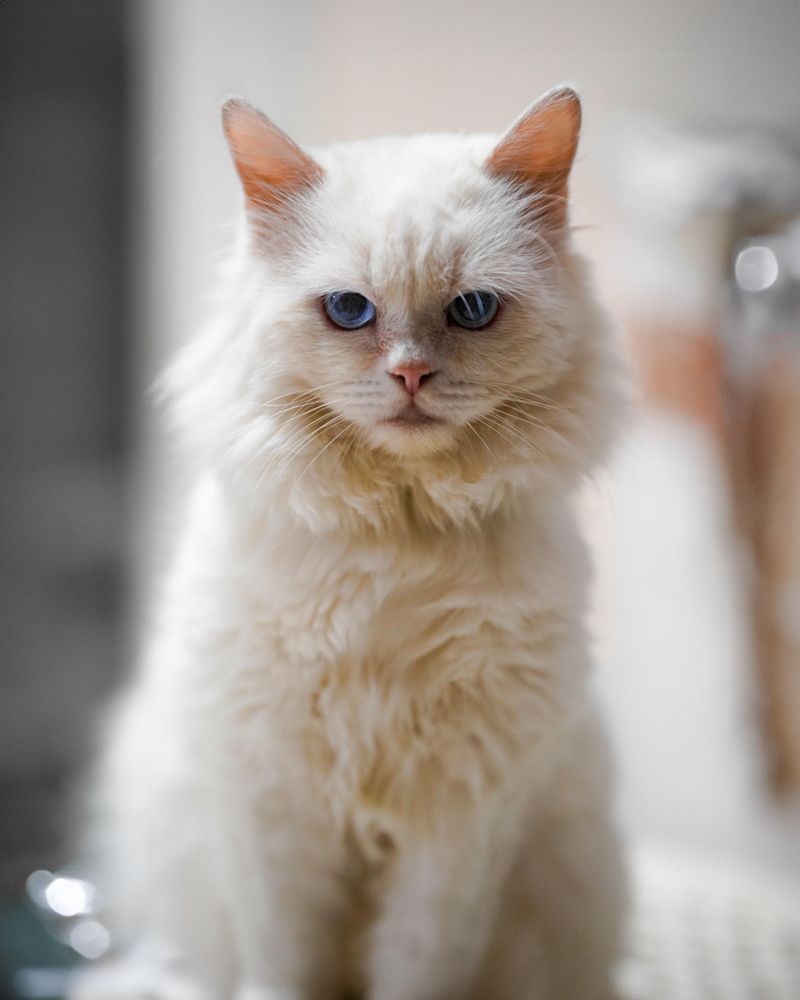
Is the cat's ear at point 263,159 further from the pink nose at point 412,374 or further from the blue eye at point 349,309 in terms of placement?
the pink nose at point 412,374

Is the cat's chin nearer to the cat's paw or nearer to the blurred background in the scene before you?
the blurred background

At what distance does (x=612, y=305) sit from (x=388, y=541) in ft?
1.87

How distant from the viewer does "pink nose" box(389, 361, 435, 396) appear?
867mm

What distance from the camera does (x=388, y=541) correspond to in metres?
0.99

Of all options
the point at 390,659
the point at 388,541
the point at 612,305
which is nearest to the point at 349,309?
the point at 388,541

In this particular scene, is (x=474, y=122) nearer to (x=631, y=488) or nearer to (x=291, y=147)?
(x=291, y=147)

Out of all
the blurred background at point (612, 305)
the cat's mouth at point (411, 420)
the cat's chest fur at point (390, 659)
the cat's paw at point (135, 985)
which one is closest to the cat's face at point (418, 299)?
the cat's mouth at point (411, 420)

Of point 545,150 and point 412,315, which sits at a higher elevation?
point 545,150

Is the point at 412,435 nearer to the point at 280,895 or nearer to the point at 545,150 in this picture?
the point at 545,150

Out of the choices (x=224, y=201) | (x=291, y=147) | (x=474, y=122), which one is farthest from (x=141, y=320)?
(x=291, y=147)

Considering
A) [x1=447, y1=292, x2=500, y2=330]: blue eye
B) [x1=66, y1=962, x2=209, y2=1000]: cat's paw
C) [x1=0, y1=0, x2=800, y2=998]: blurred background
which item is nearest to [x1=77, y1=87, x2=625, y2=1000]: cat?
[x1=447, y1=292, x2=500, y2=330]: blue eye

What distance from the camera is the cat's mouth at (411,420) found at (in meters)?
0.90

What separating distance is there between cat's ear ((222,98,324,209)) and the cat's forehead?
1.1 inches

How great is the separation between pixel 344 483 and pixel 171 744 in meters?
0.38
